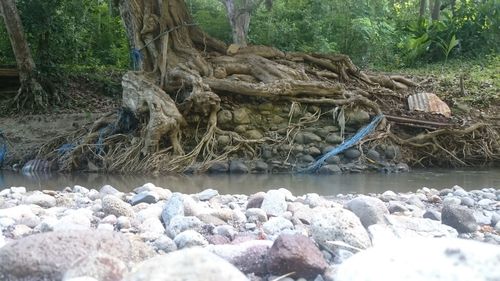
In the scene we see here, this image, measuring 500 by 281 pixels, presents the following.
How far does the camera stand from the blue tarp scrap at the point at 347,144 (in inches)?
384

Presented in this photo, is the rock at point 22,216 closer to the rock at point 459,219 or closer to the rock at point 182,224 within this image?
the rock at point 182,224

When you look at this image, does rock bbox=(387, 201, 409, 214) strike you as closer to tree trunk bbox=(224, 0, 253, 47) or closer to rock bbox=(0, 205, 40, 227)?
rock bbox=(0, 205, 40, 227)

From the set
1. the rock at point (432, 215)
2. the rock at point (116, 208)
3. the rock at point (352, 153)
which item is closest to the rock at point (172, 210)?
the rock at point (116, 208)

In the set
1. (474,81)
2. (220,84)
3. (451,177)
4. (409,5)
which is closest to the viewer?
(451,177)

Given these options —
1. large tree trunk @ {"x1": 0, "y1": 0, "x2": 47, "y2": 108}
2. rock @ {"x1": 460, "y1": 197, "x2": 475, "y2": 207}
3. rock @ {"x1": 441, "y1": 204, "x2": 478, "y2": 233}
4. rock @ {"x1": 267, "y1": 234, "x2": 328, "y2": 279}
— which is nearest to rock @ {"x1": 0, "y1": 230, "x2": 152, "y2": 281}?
rock @ {"x1": 267, "y1": 234, "x2": 328, "y2": 279}

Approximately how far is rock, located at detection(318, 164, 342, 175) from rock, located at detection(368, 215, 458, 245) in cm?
589

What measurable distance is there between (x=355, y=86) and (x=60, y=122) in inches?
222

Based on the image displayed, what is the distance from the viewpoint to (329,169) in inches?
380

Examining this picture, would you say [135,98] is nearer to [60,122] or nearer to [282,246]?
[60,122]

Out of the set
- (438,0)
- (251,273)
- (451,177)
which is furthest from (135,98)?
(438,0)

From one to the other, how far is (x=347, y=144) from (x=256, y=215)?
6288 millimetres

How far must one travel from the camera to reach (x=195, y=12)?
1827 centimetres

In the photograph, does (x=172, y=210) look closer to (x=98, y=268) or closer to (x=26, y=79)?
(x=98, y=268)

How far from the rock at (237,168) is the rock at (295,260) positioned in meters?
7.19
